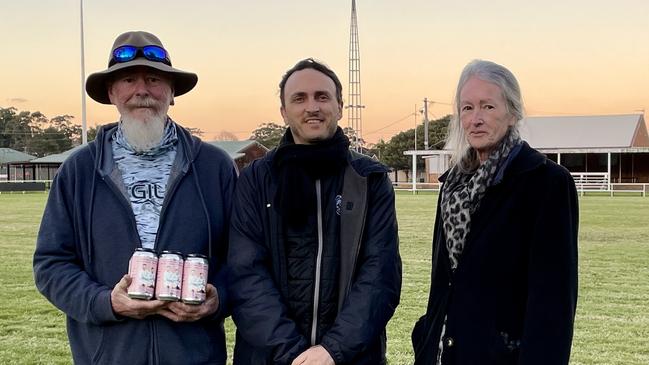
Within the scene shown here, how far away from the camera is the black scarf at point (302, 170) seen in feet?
9.78

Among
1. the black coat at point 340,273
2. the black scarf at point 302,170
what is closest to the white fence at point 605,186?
the black coat at point 340,273

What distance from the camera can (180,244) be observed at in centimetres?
316

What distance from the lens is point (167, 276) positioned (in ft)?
9.07

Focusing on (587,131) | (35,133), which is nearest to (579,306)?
(587,131)

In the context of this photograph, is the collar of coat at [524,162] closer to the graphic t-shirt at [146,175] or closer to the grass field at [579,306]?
the grass field at [579,306]

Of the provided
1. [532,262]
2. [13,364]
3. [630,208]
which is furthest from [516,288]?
[630,208]

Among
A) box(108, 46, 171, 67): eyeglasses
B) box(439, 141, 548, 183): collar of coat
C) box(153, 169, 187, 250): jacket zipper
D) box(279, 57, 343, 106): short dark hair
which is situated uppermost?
box(108, 46, 171, 67): eyeglasses

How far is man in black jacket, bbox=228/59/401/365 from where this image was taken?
295 centimetres

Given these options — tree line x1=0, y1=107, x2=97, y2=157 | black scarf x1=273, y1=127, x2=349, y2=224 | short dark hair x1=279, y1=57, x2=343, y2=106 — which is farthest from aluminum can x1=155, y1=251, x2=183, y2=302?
tree line x1=0, y1=107, x2=97, y2=157

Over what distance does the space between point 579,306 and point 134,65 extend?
22.9 ft

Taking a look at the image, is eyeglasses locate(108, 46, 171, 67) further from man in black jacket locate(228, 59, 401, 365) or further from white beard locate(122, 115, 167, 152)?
man in black jacket locate(228, 59, 401, 365)

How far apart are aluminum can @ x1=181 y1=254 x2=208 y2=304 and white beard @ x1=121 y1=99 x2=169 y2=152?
0.74m

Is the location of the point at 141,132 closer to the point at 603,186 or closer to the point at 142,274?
the point at 142,274

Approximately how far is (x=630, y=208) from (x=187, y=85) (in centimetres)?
2701
